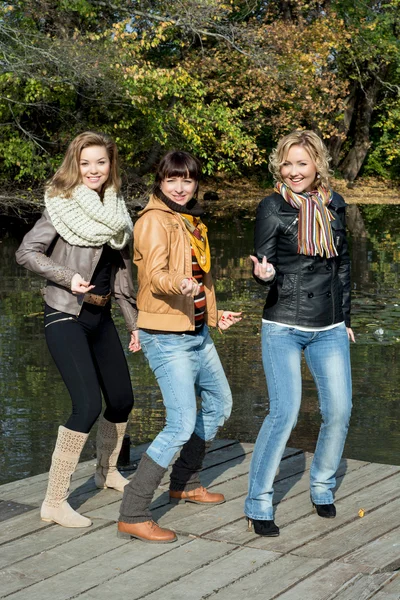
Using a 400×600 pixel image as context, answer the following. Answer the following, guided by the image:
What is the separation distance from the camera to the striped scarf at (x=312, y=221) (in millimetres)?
4891

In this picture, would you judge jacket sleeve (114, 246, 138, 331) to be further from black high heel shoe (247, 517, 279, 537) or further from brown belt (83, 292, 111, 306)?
black high heel shoe (247, 517, 279, 537)

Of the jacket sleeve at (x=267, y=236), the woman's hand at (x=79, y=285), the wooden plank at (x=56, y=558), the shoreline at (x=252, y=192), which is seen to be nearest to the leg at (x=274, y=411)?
the jacket sleeve at (x=267, y=236)

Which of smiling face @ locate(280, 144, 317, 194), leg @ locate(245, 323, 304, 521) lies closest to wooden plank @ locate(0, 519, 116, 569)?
leg @ locate(245, 323, 304, 521)

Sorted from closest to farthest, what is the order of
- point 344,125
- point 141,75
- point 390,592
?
point 390,592 → point 141,75 → point 344,125

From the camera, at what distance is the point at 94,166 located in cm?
518

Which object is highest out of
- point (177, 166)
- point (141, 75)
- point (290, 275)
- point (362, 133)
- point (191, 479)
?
point (362, 133)

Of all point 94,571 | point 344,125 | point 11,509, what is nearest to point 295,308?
point 94,571

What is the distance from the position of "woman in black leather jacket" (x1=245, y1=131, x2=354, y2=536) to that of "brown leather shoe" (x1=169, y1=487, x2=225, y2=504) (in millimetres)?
464

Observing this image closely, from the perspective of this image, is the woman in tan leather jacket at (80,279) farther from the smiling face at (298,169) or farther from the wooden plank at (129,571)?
the smiling face at (298,169)

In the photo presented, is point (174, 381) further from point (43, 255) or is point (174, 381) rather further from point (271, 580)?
point (271, 580)

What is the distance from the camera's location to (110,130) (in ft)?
82.5

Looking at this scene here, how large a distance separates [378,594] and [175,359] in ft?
4.83

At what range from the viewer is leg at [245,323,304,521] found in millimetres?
4898

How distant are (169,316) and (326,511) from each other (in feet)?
4.26
